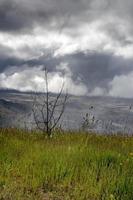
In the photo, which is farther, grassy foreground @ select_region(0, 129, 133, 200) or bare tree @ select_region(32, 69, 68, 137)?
bare tree @ select_region(32, 69, 68, 137)

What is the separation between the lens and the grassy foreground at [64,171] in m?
8.92

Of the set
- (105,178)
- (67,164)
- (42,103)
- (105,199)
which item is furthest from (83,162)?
(42,103)

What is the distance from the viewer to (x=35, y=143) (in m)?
12.6

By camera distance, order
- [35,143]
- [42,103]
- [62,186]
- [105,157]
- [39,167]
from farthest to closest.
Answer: [42,103], [35,143], [105,157], [39,167], [62,186]

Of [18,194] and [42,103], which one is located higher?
[42,103]

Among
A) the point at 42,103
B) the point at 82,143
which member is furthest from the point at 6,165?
the point at 42,103

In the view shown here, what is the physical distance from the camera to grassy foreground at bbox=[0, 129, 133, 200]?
8.92 meters

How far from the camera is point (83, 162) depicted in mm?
10539

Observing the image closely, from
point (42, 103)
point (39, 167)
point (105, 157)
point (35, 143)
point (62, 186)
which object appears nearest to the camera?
point (62, 186)

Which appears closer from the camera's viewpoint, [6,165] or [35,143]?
[6,165]

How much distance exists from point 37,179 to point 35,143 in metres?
3.16

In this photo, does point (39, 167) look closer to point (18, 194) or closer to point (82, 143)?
point (18, 194)

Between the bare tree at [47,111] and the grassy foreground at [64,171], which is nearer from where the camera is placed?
the grassy foreground at [64,171]

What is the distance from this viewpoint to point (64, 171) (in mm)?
9836
